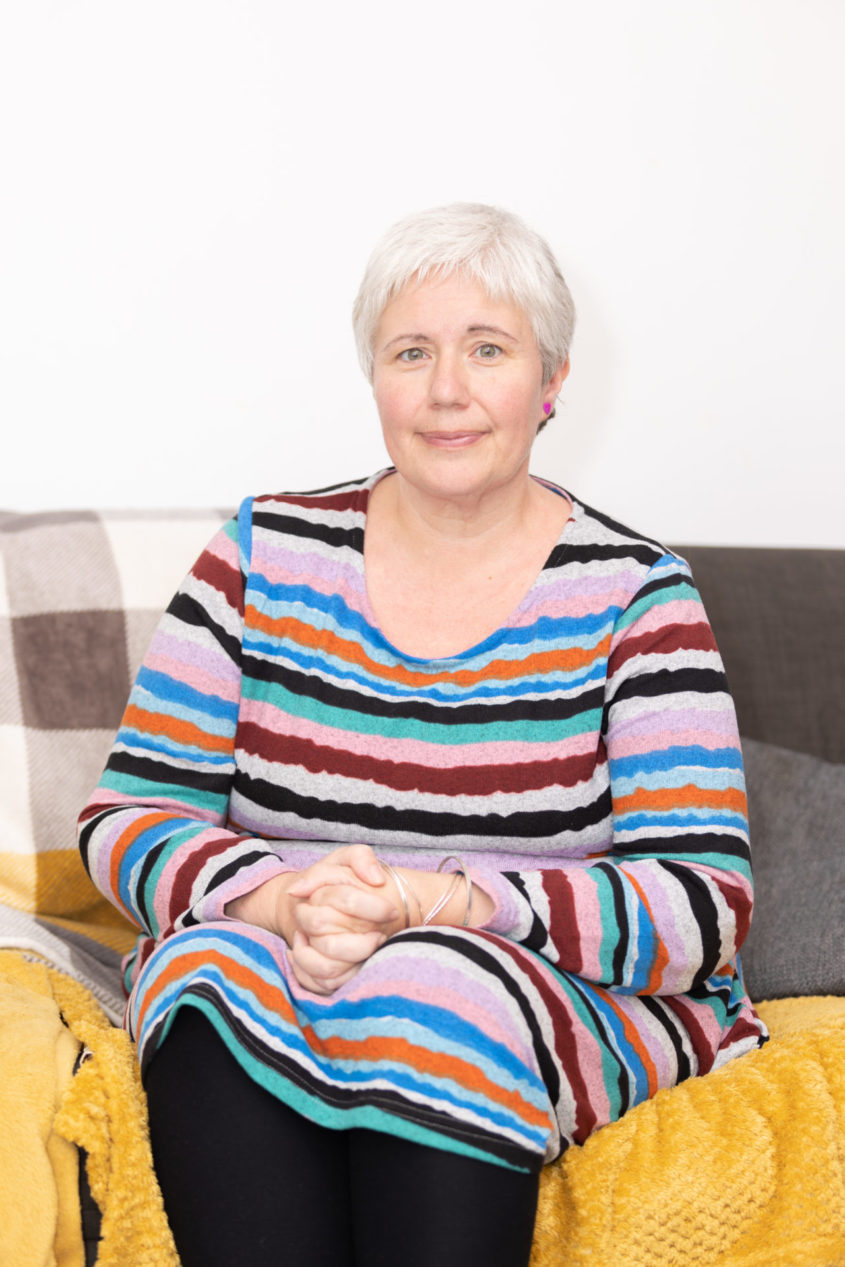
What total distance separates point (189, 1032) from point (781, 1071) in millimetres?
570

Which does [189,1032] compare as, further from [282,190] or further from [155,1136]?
[282,190]

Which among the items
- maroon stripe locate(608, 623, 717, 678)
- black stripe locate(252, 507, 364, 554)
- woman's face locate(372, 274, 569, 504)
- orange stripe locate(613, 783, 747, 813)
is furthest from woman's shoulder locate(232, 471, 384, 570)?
orange stripe locate(613, 783, 747, 813)

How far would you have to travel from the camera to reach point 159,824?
3.88 feet

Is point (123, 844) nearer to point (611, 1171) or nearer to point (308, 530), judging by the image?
point (308, 530)

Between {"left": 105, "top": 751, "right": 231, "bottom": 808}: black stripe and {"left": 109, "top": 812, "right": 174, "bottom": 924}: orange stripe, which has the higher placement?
{"left": 105, "top": 751, "right": 231, "bottom": 808}: black stripe

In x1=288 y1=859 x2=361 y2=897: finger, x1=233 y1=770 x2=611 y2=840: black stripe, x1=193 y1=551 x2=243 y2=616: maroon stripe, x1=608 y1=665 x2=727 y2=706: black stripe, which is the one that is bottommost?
x1=233 y1=770 x2=611 y2=840: black stripe

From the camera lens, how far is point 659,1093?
109 centimetres

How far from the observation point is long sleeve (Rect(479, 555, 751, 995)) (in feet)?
3.42

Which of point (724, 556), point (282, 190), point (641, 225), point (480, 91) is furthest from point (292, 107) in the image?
point (724, 556)

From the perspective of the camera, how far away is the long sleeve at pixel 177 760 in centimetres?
115

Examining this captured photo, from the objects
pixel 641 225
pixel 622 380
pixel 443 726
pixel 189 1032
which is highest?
pixel 641 225

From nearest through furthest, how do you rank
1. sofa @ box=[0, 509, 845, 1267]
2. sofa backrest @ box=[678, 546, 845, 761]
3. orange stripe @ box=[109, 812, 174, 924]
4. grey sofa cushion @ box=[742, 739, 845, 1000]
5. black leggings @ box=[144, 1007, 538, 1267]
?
black leggings @ box=[144, 1007, 538, 1267], sofa @ box=[0, 509, 845, 1267], orange stripe @ box=[109, 812, 174, 924], grey sofa cushion @ box=[742, 739, 845, 1000], sofa backrest @ box=[678, 546, 845, 761]

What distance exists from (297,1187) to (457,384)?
0.78m

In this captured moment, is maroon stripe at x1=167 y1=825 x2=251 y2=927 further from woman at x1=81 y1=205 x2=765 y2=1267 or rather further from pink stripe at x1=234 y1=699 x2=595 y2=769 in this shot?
pink stripe at x1=234 y1=699 x2=595 y2=769
